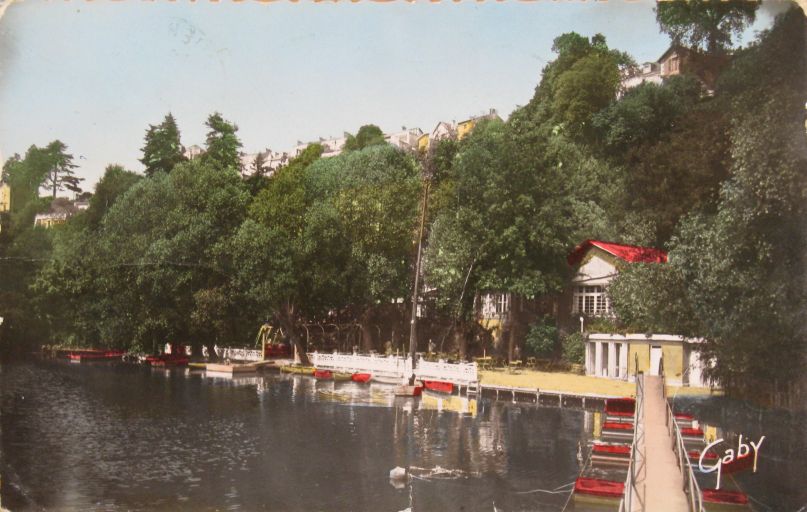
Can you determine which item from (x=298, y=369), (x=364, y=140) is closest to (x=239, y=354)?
(x=298, y=369)

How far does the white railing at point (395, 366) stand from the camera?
88.4 ft

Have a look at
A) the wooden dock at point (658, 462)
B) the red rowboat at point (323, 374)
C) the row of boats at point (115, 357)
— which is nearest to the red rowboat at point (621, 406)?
the wooden dock at point (658, 462)

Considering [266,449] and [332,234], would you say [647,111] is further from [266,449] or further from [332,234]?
[332,234]

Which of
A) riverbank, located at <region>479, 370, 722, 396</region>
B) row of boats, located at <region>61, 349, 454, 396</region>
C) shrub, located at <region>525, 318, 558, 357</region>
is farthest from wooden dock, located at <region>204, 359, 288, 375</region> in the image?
shrub, located at <region>525, 318, 558, 357</region>

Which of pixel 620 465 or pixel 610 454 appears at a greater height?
pixel 610 454

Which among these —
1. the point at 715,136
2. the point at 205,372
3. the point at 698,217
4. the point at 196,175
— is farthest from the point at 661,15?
the point at 205,372

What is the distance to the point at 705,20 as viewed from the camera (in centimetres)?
1259

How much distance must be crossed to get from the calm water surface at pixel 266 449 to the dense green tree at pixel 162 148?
8.01m

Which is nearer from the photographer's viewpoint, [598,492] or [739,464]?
[598,492]

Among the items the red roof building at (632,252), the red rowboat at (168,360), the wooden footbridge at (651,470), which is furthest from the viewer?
the red rowboat at (168,360)

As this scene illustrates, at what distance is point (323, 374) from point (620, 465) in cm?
1997

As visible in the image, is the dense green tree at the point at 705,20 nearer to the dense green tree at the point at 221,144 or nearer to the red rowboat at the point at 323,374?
the dense green tree at the point at 221,144

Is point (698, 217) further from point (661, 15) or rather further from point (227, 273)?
point (227, 273)

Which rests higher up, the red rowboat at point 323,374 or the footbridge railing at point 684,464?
the footbridge railing at point 684,464
